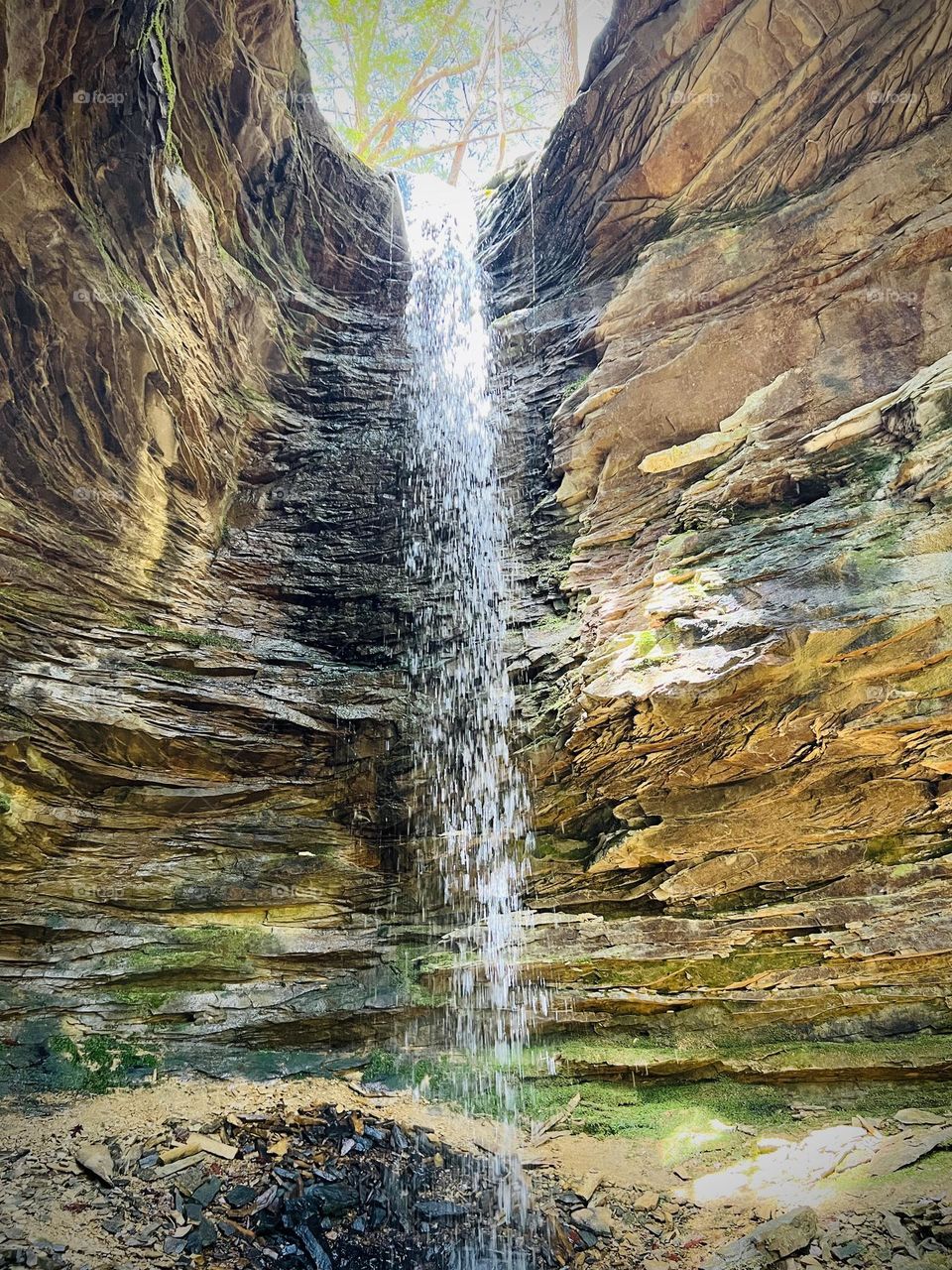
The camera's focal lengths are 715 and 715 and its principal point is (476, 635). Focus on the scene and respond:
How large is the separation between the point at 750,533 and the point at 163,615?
22.2ft

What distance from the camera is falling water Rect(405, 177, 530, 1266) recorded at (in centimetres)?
752

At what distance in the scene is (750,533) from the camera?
304 inches

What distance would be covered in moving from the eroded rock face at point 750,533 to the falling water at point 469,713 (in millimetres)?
480

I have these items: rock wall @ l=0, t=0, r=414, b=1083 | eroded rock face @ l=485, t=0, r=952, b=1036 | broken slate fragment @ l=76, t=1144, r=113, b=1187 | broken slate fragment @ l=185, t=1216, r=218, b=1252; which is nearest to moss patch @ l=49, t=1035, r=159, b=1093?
rock wall @ l=0, t=0, r=414, b=1083

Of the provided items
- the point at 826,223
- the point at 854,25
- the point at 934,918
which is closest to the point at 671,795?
the point at 934,918

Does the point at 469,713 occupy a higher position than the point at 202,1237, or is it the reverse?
the point at 469,713

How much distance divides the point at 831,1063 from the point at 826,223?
9497 millimetres

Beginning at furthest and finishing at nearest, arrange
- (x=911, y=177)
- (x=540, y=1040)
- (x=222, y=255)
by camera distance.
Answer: (x=222, y=255)
(x=911, y=177)
(x=540, y=1040)

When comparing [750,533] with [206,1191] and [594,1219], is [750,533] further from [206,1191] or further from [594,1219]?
[206,1191]

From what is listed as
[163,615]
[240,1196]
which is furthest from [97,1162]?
[163,615]

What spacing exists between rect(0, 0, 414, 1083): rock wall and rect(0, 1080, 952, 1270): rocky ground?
3.43 ft

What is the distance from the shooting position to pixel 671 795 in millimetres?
7254

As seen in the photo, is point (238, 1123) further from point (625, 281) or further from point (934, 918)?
point (625, 281)

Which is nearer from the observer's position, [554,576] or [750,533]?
[750,533]
